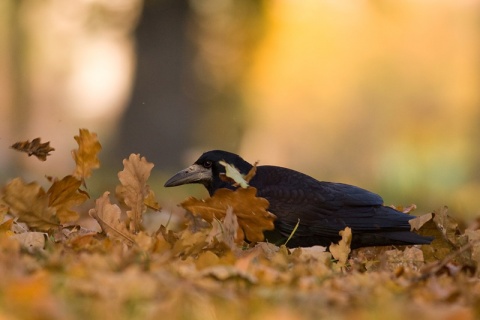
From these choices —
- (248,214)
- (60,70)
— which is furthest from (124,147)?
(248,214)

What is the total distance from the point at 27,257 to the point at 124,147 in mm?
16879

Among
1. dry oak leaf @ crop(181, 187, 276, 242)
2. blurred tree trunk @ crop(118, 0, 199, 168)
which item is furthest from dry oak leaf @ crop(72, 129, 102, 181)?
blurred tree trunk @ crop(118, 0, 199, 168)

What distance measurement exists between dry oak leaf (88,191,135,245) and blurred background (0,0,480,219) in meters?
7.69

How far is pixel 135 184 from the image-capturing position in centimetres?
456

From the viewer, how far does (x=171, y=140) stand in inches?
810

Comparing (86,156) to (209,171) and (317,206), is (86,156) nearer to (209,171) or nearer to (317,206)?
(209,171)

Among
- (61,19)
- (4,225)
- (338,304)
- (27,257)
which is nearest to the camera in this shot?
(338,304)

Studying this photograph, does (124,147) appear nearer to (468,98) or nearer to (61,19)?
(61,19)

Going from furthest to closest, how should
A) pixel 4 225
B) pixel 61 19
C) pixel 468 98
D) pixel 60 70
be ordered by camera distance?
pixel 60 70 → pixel 468 98 → pixel 61 19 → pixel 4 225

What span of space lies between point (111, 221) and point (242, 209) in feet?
1.98

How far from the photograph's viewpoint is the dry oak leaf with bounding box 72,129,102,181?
4984 mm

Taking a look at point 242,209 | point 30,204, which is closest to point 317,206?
point 242,209

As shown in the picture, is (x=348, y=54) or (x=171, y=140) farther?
(x=348, y=54)

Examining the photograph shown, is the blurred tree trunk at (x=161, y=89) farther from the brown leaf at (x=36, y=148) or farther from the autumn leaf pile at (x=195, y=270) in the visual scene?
the brown leaf at (x=36, y=148)
